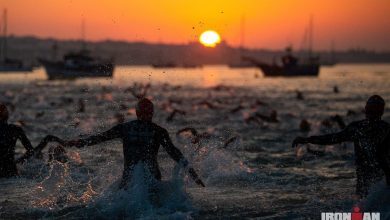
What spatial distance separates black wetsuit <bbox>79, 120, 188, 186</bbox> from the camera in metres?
7.63

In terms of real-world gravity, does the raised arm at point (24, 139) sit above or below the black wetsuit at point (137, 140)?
below

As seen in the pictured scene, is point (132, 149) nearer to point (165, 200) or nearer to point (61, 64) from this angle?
point (165, 200)

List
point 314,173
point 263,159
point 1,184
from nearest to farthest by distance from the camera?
point 1,184
point 314,173
point 263,159

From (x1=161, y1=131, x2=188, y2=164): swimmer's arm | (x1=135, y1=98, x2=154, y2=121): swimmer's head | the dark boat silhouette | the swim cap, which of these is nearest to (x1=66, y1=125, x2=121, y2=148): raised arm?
(x1=135, y1=98, x2=154, y2=121): swimmer's head

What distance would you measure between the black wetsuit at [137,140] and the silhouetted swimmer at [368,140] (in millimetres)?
1770

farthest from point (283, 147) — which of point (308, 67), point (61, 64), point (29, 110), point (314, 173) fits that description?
point (308, 67)

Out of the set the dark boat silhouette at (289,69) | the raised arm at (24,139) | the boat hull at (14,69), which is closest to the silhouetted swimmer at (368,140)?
the raised arm at (24,139)

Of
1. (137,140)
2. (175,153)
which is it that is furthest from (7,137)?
(175,153)

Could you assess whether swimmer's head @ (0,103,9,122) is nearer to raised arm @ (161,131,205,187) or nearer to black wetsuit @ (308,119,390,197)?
raised arm @ (161,131,205,187)

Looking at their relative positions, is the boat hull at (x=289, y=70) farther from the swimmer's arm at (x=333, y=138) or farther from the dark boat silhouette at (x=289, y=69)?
the swimmer's arm at (x=333, y=138)

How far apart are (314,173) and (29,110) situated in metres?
24.7

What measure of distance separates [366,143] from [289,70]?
348 ft

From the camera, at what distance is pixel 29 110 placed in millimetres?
34250

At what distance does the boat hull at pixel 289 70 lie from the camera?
371 ft
